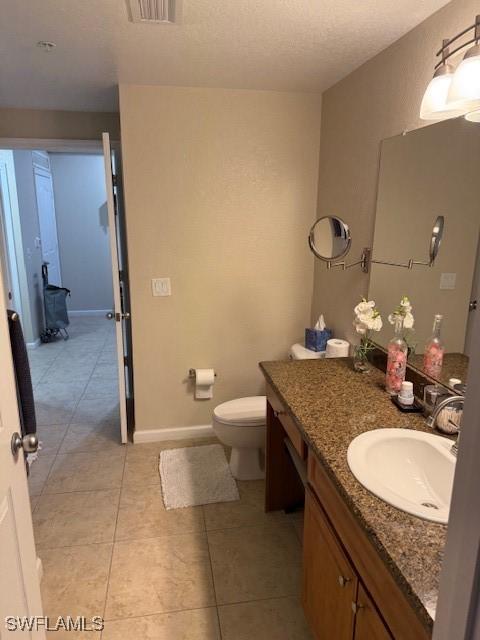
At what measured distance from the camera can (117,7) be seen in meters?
1.61

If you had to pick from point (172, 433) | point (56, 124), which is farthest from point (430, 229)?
point (56, 124)

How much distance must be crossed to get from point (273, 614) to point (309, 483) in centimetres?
68

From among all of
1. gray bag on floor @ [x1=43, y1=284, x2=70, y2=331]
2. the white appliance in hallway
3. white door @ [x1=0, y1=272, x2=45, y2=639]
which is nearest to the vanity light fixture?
white door @ [x1=0, y1=272, x2=45, y2=639]

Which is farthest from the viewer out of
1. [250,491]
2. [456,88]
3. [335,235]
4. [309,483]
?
[250,491]

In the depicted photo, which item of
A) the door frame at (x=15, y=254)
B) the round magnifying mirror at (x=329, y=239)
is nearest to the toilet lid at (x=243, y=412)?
the round magnifying mirror at (x=329, y=239)

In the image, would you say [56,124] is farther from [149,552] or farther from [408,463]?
[408,463]

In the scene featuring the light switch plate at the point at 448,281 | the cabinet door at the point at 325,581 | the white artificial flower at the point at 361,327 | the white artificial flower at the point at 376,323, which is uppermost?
the light switch plate at the point at 448,281

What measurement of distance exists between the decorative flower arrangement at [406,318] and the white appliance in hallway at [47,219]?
17.0 feet

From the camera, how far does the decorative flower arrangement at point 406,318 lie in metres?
1.79

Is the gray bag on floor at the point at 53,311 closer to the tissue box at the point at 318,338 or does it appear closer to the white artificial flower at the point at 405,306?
the tissue box at the point at 318,338

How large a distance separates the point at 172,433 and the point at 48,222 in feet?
14.3

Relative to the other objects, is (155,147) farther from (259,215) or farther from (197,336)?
(197,336)

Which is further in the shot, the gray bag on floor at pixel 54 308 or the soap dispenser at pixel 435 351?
the gray bag on floor at pixel 54 308

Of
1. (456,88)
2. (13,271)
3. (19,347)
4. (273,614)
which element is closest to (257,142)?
(456,88)
